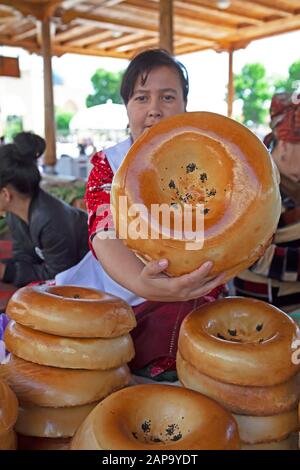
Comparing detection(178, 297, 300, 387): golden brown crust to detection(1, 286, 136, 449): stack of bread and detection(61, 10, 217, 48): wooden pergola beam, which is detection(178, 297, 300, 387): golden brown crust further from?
detection(61, 10, 217, 48): wooden pergola beam

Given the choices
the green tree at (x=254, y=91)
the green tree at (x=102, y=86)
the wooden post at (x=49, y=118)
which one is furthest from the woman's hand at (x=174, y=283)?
the green tree at (x=102, y=86)

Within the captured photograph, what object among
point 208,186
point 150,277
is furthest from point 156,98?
point 150,277

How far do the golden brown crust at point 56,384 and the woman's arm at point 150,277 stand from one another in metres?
0.23

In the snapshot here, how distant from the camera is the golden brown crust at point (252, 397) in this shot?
3.16 ft

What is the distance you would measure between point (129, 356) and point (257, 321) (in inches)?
13.3

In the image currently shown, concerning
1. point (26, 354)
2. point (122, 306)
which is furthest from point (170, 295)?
point (26, 354)

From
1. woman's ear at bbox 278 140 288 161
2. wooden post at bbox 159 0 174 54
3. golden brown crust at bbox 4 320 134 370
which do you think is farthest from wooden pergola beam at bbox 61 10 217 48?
golden brown crust at bbox 4 320 134 370

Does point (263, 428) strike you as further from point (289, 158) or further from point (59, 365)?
point (289, 158)

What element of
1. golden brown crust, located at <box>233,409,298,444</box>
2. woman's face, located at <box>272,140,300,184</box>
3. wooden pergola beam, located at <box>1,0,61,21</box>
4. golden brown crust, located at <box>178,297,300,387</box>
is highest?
wooden pergola beam, located at <box>1,0,61,21</box>

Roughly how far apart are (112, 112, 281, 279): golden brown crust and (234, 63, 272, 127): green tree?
83.6ft

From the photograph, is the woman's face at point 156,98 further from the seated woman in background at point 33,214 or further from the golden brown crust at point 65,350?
the seated woman in background at point 33,214

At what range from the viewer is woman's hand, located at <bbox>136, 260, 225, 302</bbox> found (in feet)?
3.07

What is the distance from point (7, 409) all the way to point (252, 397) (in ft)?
1.65

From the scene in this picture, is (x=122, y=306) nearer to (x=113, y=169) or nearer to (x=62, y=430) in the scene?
(x=62, y=430)
